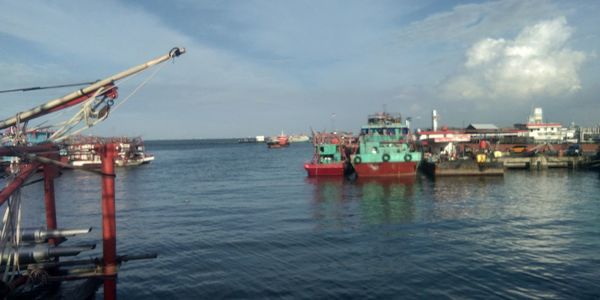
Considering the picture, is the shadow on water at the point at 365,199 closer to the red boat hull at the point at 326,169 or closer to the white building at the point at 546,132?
the red boat hull at the point at 326,169

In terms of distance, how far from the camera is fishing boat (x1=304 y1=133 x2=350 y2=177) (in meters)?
59.9

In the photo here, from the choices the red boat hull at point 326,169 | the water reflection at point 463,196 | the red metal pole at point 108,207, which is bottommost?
the water reflection at point 463,196

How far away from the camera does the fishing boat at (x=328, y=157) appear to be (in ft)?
196

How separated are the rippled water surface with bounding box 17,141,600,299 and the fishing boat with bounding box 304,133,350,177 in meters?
12.9

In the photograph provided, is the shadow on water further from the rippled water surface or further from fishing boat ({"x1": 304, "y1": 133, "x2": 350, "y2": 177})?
fishing boat ({"x1": 304, "y1": 133, "x2": 350, "y2": 177})

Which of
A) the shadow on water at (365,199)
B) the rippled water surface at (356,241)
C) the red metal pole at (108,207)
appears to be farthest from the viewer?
the shadow on water at (365,199)

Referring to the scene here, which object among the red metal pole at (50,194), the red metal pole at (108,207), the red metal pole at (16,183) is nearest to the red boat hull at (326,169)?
the red metal pole at (50,194)

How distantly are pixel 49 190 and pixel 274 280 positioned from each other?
30.4ft

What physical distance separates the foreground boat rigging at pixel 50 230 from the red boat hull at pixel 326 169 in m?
45.7

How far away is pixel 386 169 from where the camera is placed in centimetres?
5597

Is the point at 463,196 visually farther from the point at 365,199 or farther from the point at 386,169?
the point at 386,169

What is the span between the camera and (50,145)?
13.9 metres

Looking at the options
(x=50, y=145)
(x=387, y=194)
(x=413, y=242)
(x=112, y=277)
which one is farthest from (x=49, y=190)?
(x=387, y=194)

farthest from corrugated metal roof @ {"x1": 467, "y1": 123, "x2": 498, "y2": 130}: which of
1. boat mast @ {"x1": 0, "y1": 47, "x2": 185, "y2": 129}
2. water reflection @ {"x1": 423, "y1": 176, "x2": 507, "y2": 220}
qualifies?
boat mast @ {"x1": 0, "y1": 47, "x2": 185, "y2": 129}
